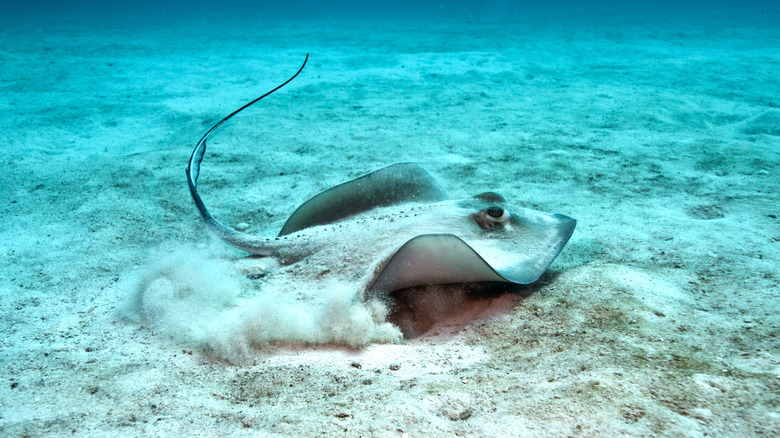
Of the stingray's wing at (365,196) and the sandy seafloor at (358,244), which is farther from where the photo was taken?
the stingray's wing at (365,196)

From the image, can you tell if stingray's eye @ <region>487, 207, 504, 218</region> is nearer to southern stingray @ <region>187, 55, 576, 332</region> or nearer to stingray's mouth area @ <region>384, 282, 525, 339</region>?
southern stingray @ <region>187, 55, 576, 332</region>

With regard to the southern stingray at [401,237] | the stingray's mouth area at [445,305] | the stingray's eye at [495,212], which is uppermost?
the stingray's eye at [495,212]

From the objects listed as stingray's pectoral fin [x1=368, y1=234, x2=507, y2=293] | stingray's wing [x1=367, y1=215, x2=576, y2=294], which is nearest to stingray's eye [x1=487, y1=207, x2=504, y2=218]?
stingray's wing [x1=367, y1=215, x2=576, y2=294]

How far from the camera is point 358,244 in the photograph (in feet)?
9.20

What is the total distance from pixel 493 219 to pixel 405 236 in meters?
0.62

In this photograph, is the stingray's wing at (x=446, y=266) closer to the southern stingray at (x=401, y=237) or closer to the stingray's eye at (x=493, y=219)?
the southern stingray at (x=401, y=237)

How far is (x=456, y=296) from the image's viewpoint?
2.59 meters

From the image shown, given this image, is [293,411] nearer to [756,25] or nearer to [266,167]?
[266,167]

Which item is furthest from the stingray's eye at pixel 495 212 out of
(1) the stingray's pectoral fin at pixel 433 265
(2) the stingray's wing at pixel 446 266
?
(1) the stingray's pectoral fin at pixel 433 265

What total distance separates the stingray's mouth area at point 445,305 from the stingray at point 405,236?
0.13 metres

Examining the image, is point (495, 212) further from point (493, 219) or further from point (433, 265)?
point (433, 265)

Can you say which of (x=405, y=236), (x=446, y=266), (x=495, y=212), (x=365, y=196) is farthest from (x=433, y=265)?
(x=365, y=196)

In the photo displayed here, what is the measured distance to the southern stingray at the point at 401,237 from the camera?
7.57 ft

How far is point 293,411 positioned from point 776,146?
6312mm
